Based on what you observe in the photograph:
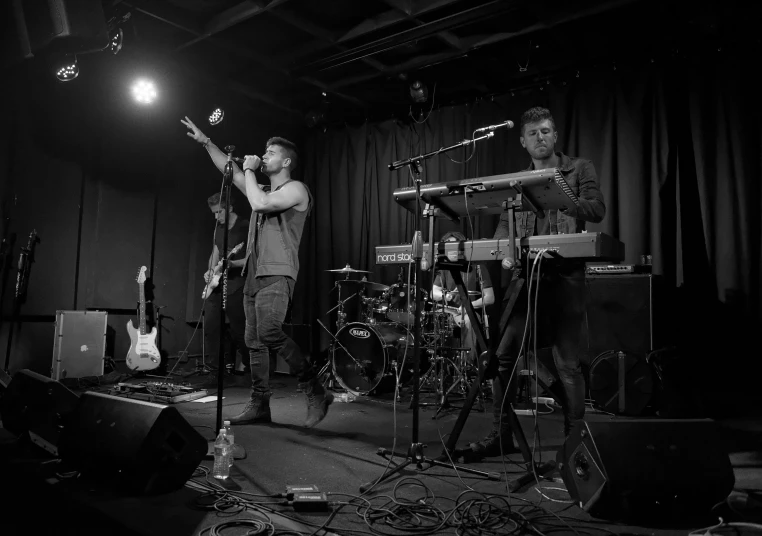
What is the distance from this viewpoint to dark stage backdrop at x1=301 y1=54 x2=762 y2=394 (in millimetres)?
4930

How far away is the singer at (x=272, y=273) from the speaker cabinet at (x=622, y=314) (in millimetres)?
2446

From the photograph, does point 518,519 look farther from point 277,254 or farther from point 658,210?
point 658,210

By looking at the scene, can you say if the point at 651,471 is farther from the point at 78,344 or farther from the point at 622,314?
the point at 78,344

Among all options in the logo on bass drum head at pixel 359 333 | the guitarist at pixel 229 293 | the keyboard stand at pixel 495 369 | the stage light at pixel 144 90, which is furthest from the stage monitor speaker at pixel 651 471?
the stage light at pixel 144 90

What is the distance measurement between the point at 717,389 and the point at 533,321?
10.7 ft

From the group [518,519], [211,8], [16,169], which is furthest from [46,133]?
[518,519]

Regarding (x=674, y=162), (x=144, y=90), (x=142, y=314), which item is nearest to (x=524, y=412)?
(x=674, y=162)

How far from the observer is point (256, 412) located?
3750 millimetres

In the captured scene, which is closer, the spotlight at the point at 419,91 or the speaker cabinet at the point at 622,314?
the speaker cabinet at the point at 622,314

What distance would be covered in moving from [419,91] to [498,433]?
474cm

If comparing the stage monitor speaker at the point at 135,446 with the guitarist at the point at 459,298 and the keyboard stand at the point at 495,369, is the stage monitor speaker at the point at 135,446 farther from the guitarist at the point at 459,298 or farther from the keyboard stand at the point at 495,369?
the guitarist at the point at 459,298

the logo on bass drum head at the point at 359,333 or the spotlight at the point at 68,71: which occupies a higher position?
the spotlight at the point at 68,71

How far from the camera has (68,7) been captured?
5.11 ft

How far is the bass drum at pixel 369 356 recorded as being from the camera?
532 centimetres
